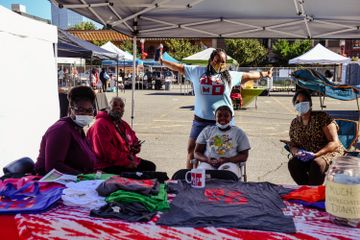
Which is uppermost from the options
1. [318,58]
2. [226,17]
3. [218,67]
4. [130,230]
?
[318,58]

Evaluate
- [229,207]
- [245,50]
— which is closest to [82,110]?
[229,207]

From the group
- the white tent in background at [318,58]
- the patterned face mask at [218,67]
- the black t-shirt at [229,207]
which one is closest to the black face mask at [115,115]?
the patterned face mask at [218,67]

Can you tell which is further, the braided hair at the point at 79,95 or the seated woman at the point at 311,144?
the seated woman at the point at 311,144

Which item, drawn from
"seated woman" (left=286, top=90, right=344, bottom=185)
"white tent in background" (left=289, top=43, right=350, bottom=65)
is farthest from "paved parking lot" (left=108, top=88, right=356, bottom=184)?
"white tent in background" (left=289, top=43, right=350, bottom=65)

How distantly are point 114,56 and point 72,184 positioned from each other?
11.5m

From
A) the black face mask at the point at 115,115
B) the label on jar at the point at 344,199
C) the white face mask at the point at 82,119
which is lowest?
the label on jar at the point at 344,199

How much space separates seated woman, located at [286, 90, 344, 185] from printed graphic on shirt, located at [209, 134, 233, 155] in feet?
2.40

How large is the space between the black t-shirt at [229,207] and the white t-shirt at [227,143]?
1.52 m

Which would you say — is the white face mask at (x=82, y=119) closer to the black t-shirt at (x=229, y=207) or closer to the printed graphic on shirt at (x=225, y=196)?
the black t-shirt at (x=229, y=207)

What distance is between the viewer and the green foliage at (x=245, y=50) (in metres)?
40.8

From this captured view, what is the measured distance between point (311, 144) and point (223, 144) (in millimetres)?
977

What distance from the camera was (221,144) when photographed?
443 cm

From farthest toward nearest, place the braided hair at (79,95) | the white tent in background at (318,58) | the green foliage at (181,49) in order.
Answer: the green foliage at (181,49) → the white tent in background at (318,58) → the braided hair at (79,95)

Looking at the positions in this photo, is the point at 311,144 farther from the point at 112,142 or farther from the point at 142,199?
the point at 142,199
